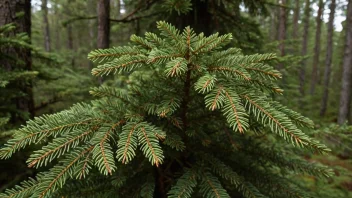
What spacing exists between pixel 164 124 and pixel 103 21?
3.40 m

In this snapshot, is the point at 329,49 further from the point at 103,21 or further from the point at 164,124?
the point at 164,124

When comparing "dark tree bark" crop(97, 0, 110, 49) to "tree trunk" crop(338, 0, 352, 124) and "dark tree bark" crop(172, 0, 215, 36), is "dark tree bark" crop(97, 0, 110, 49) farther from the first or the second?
"tree trunk" crop(338, 0, 352, 124)

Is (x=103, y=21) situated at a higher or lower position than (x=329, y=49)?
lower

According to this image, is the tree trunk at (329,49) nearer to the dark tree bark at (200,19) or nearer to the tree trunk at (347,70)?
the tree trunk at (347,70)

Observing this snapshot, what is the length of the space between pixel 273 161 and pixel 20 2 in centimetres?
394

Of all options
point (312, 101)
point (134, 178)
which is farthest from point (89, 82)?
point (312, 101)

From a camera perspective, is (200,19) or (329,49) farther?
(329,49)

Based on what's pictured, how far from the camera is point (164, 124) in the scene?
5.41 feet

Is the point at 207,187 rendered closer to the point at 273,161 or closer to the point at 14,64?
the point at 273,161

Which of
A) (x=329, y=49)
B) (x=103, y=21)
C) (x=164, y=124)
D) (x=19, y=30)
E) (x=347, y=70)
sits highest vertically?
(x=329, y=49)

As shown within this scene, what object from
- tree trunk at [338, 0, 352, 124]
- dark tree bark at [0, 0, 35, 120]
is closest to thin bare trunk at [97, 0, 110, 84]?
dark tree bark at [0, 0, 35, 120]

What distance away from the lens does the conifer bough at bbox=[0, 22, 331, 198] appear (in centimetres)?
123

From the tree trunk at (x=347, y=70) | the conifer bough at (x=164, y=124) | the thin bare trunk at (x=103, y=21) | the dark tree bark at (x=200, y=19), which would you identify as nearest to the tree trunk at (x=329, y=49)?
the tree trunk at (x=347, y=70)

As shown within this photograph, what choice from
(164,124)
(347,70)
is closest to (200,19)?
(164,124)
